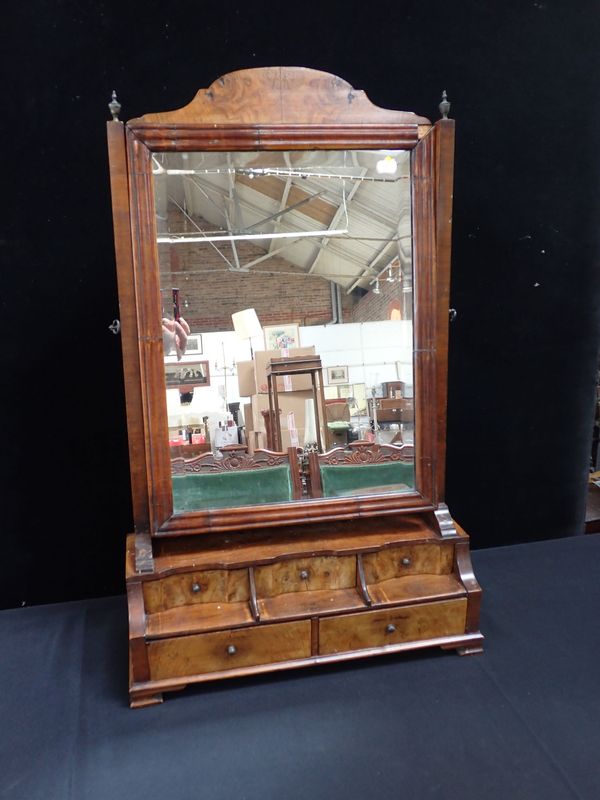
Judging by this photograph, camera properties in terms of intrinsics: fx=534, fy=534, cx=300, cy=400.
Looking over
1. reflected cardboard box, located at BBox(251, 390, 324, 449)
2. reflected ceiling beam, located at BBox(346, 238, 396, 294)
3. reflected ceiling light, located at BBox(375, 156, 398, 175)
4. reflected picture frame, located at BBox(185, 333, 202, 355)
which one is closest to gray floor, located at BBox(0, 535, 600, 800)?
reflected cardboard box, located at BBox(251, 390, 324, 449)

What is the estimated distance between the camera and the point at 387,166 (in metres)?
1.70

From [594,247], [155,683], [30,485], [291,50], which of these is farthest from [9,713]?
[594,247]

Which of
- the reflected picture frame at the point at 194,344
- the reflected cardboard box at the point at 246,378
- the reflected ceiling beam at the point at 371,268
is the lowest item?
the reflected cardboard box at the point at 246,378

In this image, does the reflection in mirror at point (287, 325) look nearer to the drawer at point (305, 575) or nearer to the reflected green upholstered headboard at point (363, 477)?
the reflected green upholstered headboard at point (363, 477)

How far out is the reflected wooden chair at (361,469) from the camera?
182 centimetres

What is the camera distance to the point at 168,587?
5.43ft

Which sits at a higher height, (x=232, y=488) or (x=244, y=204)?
(x=244, y=204)

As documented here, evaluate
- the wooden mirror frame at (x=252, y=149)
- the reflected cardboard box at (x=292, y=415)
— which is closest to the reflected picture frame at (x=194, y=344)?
the wooden mirror frame at (x=252, y=149)

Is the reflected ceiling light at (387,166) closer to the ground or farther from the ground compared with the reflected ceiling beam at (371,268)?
farther from the ground

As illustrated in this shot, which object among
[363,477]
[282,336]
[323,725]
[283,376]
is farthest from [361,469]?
[323,725]

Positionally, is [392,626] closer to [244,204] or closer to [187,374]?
[187,374]

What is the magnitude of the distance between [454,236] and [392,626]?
157cm

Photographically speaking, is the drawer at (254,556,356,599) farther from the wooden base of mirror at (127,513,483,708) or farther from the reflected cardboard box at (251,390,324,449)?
the reflected cardboard box at (251,390,324,449)

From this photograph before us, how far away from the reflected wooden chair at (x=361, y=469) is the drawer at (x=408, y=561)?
0.21 meters
